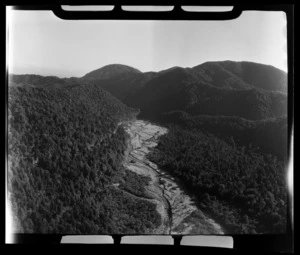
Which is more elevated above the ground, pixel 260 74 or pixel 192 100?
pixel 260 74

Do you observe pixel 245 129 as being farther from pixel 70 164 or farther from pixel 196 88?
pixel 70 164

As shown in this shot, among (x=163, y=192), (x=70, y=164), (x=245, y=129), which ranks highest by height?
(x=245, y=129)

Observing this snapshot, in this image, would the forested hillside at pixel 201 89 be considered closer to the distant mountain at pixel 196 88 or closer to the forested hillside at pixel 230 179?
the distant mountain at pixel 196 88

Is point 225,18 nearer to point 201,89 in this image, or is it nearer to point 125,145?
point 201,89

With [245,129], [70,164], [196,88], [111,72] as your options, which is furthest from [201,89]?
[70,164]

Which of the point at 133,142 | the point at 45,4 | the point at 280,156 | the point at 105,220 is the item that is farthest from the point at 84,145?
the point at 280,156
